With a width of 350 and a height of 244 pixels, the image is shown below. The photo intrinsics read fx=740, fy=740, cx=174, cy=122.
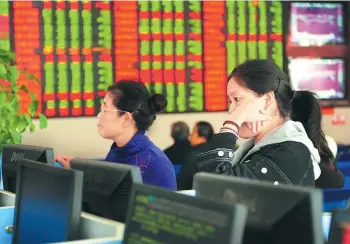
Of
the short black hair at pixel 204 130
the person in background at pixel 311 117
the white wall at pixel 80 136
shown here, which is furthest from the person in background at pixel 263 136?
the white wall at pixel 80 136

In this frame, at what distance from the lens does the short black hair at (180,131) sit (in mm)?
5605

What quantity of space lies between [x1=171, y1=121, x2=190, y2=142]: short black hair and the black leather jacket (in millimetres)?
3037

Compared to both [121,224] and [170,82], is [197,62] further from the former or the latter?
[121,224]

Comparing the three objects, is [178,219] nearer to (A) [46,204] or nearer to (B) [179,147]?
(A) [46,204]

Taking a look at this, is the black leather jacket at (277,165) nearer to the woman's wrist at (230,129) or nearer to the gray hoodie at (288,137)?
the gray hoodie at (288,137)

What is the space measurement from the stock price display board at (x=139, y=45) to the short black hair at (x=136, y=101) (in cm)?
216

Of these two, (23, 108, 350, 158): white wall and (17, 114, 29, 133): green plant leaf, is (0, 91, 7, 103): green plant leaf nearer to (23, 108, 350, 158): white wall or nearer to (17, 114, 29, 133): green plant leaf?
(17, 114, 29, 133): green plant leaf

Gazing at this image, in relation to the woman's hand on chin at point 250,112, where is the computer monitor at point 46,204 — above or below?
below

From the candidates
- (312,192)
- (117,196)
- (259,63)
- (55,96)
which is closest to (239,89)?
(259,63)

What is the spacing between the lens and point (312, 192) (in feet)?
4.21

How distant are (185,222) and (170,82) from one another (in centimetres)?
454

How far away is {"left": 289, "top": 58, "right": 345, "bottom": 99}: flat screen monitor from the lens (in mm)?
6223

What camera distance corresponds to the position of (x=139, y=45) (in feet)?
18.7

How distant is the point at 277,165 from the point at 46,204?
2.92ft
